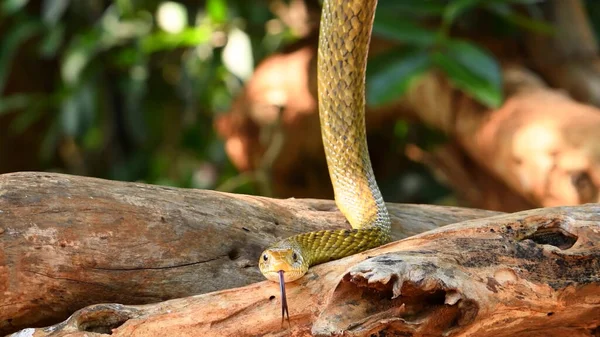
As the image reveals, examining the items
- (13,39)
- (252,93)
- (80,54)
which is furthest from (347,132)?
(13,39)

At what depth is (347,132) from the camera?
219 cm

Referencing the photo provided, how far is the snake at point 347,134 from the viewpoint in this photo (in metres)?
1.84

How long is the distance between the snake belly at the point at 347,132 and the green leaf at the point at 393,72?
3.13 ft

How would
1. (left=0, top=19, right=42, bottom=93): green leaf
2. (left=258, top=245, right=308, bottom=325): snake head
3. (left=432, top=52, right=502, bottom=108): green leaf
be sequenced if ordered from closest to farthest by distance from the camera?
(left=258, top=245, right=308, bottom=325): snake head → (left=432, top=52, right=502, bottom=108): green leaf → (left=0, top=19, right=42, bottom=93): green leaf

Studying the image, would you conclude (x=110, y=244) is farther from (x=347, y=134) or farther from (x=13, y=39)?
(x=13, y=39)

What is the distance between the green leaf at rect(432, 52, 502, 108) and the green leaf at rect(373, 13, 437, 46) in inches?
3.6

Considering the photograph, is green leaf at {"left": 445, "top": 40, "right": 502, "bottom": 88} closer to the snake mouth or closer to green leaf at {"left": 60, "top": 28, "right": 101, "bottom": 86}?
the snake mouth

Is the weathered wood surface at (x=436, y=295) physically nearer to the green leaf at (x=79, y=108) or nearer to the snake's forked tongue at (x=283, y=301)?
the snake's forked tongue at (x=283, y=301)

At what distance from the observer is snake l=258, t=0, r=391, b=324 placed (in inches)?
72.3

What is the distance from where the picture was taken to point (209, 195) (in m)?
1.91

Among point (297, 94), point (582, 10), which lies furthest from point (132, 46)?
point (582, 10)

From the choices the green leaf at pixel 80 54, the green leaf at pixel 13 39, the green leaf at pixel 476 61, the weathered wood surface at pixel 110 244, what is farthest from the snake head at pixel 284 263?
the green leaf at pixel 13 39

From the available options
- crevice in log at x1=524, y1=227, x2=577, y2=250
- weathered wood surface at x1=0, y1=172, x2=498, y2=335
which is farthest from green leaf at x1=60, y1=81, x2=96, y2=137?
crevice in log at x1=524, y1=227, x2=577, y2=250

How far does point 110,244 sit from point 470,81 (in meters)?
1.88
